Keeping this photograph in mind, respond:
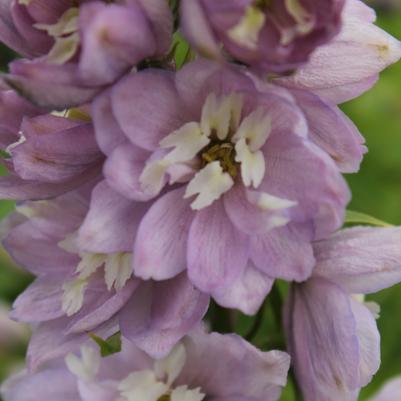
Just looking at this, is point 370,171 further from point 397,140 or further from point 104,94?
point 104,94

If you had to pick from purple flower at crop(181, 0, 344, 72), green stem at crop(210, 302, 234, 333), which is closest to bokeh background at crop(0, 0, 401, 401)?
green stem at crop(210, 302, 234, 333)

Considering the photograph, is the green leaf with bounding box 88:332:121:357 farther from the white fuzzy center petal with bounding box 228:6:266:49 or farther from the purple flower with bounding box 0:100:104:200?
the white fuzzy center petal with bounding box 228:6:266:49

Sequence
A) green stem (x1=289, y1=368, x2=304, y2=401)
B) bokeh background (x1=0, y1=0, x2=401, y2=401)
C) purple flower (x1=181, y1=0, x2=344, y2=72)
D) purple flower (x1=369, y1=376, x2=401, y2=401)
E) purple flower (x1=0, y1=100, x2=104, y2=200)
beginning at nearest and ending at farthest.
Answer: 1. purple flower (x1=181, y1=0, x2=344, y2=72)
2. purple flower (x1=0, y1=100, x2=104, y2=200)
3. green stem (x1=289, y1=368, x2=304, y2=401)
4. purple flower (x1=369, y1=376, x2=401, y2=401)
5. bokeh background (x1=0, y1=0, x2=401, y2=401)

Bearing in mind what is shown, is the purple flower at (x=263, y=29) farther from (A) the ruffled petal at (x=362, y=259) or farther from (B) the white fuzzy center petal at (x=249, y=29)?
(A) the ruffled petal at (x=362, y=259)

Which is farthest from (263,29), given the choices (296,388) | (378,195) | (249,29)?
(378,195)

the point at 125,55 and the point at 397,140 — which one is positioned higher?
the point at 125,55

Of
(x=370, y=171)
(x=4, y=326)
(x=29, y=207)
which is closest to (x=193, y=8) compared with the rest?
(x=29, y=207)
